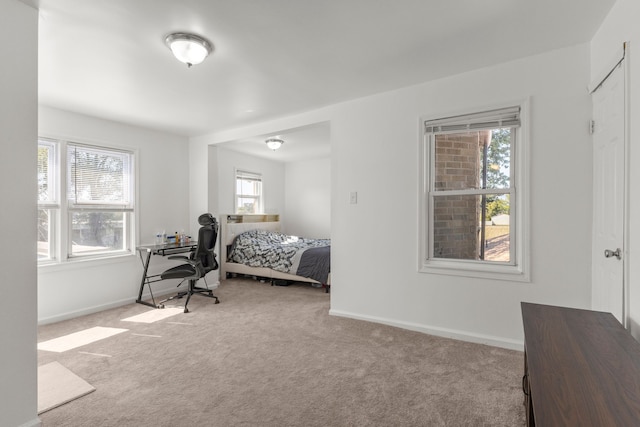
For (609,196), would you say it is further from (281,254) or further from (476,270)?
(281,254)

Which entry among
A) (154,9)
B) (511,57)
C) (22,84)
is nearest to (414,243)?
(511,57)

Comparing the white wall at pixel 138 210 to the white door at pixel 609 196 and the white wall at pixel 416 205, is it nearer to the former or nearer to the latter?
the white wall at pixel 416 205

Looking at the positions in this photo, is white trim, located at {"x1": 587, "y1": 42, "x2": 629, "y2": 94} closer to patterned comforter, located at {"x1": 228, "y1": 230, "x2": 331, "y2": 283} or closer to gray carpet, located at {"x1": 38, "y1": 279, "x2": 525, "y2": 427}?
gray carpet, located at {"x1": 38, "y1": 279, "x2": 525, "y2": 427}

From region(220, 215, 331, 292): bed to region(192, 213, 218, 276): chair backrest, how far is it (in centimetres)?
115

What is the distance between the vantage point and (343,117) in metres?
3.46

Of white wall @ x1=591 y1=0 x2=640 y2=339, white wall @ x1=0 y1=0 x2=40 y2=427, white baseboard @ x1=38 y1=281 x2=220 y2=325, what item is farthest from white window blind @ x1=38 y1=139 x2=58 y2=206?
white wall @ x1=591 y1=0 x2=640 y2=339

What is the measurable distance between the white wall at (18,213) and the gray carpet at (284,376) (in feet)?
1.08

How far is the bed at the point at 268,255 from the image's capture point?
473 cm

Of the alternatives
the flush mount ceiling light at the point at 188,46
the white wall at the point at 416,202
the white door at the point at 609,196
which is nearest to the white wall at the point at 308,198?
the white wall at the point at 416,202

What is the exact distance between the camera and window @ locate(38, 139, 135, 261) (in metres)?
3.50

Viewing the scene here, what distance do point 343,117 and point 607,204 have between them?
2.34m

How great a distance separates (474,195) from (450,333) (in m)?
1.25

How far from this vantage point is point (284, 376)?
2252 millimetres

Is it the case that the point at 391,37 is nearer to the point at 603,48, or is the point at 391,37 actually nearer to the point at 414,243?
the point at 603,48
